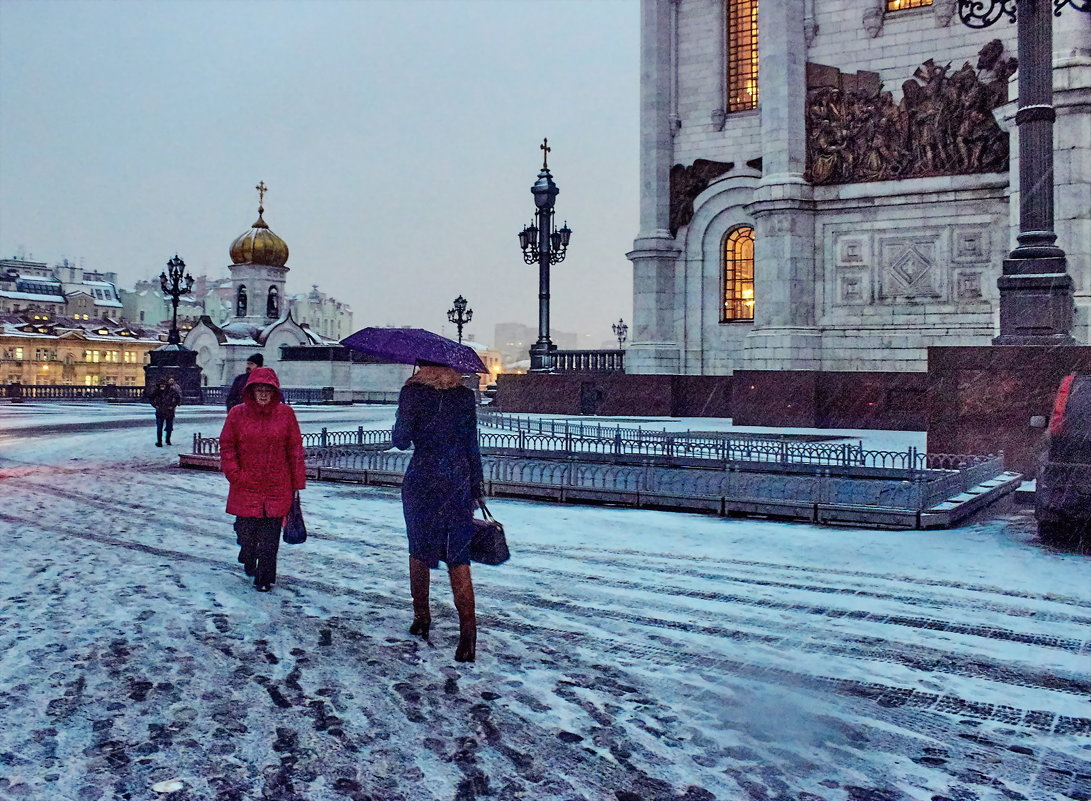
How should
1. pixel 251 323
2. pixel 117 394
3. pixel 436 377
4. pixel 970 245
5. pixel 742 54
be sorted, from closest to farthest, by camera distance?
pixel 436 377, pixel 970 245, pixel 742 54, pixel 117 394, pixel 251 323

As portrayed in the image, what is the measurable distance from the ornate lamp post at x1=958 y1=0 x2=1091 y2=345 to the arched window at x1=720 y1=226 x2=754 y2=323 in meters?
13.9

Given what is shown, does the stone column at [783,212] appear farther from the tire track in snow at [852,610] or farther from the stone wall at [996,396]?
the tire track in snow at [852,610]

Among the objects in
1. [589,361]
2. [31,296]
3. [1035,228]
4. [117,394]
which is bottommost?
[117,394]

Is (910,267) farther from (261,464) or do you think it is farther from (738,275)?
(261,464)

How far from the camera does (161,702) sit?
Result: 14.4 feet

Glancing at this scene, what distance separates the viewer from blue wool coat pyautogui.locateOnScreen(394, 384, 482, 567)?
16.8 ft

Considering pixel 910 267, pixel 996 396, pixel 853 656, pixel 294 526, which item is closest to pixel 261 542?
pixel 294 526

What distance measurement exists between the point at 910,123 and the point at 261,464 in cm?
2118

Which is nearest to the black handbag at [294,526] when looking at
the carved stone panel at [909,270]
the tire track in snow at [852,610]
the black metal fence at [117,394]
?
the tire track in snow at [852,610]

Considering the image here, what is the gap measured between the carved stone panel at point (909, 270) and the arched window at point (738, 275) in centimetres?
438

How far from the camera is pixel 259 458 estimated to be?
22.7 feet

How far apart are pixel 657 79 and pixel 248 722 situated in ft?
88.0

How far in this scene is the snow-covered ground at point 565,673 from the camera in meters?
3.61

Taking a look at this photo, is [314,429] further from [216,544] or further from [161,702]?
[161,702]
